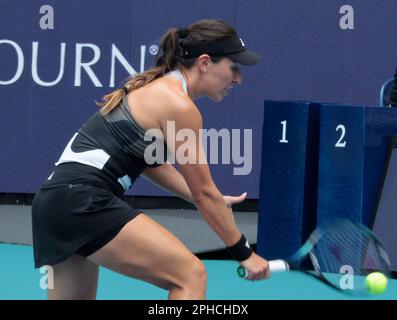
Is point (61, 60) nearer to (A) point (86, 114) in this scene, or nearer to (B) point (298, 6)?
(A) point (86, 114)

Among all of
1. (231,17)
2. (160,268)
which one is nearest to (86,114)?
(231,17)

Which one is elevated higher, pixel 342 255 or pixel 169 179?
pixel 169 179

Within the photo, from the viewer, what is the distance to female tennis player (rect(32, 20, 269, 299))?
3434 millimetres

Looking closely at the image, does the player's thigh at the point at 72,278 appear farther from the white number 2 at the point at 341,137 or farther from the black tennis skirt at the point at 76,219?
the white number 2 at the point at 341,137

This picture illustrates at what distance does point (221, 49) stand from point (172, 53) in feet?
0.66

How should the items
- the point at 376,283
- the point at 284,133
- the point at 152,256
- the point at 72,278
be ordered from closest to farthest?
the point at 152,256 < the point at 72,278 < the point at 376,283 < the point at 284,133

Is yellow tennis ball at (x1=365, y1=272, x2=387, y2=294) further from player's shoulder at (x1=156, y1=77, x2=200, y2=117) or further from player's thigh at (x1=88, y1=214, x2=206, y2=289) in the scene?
player's shoulder at (x1=156, y1=77, x2=200, y2=117)

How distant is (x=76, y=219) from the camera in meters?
3.49

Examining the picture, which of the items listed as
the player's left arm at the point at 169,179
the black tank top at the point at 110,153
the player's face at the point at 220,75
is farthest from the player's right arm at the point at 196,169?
the player's left arm at the point at 169,179

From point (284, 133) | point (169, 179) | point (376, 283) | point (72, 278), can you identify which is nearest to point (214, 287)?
point (284, 133)

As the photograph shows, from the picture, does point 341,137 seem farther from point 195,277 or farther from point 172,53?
point 195,277

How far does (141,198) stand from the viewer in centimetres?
934

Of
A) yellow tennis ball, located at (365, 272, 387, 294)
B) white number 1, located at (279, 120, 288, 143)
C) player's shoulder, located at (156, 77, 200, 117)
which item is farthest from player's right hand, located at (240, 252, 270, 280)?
white number 1, located at (279, 120, 288, 143)

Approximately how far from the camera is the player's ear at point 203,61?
3.68 metres
